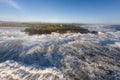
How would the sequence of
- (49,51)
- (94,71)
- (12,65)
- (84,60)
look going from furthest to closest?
1. (49,51)
2. (84,60)
3. (12,65)
4. (94,71)

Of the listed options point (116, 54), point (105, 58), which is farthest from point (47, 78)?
point (116, 54)

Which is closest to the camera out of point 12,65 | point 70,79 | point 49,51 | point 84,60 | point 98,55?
point 70,79

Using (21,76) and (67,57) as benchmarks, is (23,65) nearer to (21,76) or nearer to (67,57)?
(21,76)

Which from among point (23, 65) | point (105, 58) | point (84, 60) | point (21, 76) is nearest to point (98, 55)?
point (105, 58)

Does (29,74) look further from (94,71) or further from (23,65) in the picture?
(94,71)

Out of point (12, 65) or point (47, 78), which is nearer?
point (47, 78)

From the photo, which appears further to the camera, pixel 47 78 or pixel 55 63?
pixel 55 63

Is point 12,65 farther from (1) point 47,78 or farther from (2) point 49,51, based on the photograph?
(2) point 49,51

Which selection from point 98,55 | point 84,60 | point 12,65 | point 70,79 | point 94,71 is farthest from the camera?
point 98,55

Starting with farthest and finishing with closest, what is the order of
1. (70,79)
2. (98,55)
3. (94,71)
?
1. (98,55)
2. (94,71)
3. (70,79)
